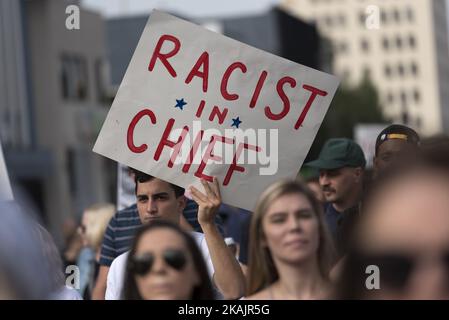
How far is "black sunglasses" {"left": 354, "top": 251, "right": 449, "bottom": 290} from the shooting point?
206 centimetres

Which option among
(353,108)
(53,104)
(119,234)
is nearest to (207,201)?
(119,234)

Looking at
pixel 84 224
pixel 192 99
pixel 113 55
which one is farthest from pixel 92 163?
pixel 192 99

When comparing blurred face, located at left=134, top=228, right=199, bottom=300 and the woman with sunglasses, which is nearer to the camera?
the woman with sunglasses

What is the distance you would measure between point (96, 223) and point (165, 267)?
16.4 ft

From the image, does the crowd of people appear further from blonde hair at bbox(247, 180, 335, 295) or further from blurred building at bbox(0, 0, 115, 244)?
blurred building at bbox(0, 0, 115, 244)

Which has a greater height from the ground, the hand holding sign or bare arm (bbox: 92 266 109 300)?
the hand holding sign

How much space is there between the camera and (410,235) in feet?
6.81

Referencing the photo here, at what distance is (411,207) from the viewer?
2.08 m

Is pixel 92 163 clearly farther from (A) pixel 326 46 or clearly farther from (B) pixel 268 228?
(A) pixel 326 46

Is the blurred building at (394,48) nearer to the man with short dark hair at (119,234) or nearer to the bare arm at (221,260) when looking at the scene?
the man with short dark hair at (119,234)

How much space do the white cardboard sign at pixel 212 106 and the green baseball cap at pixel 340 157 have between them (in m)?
0.58

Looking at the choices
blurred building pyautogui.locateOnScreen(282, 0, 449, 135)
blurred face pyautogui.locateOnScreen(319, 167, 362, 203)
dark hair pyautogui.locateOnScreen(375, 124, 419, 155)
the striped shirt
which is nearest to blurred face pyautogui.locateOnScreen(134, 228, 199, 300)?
dark hair pyautogui.locateOnScreen(375, 124, 419, 155)

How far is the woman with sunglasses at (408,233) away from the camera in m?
2.06

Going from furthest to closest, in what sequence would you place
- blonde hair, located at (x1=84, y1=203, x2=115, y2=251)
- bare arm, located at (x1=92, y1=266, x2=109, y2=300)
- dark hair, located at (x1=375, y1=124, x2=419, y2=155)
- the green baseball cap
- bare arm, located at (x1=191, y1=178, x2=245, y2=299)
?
1. blonde hair, located at (x1=84, y1=203, x2=115, y2=251)
2. bare arm, located at (x1=92, y1=266, x2=109, y2=300)
3. the green baseball cap
4. dark hair, located at (x1=375, y1=124, x2=419, y2=155)
5. bare arm, located at (x1=191, y1=178, x2=245, y2=299)
